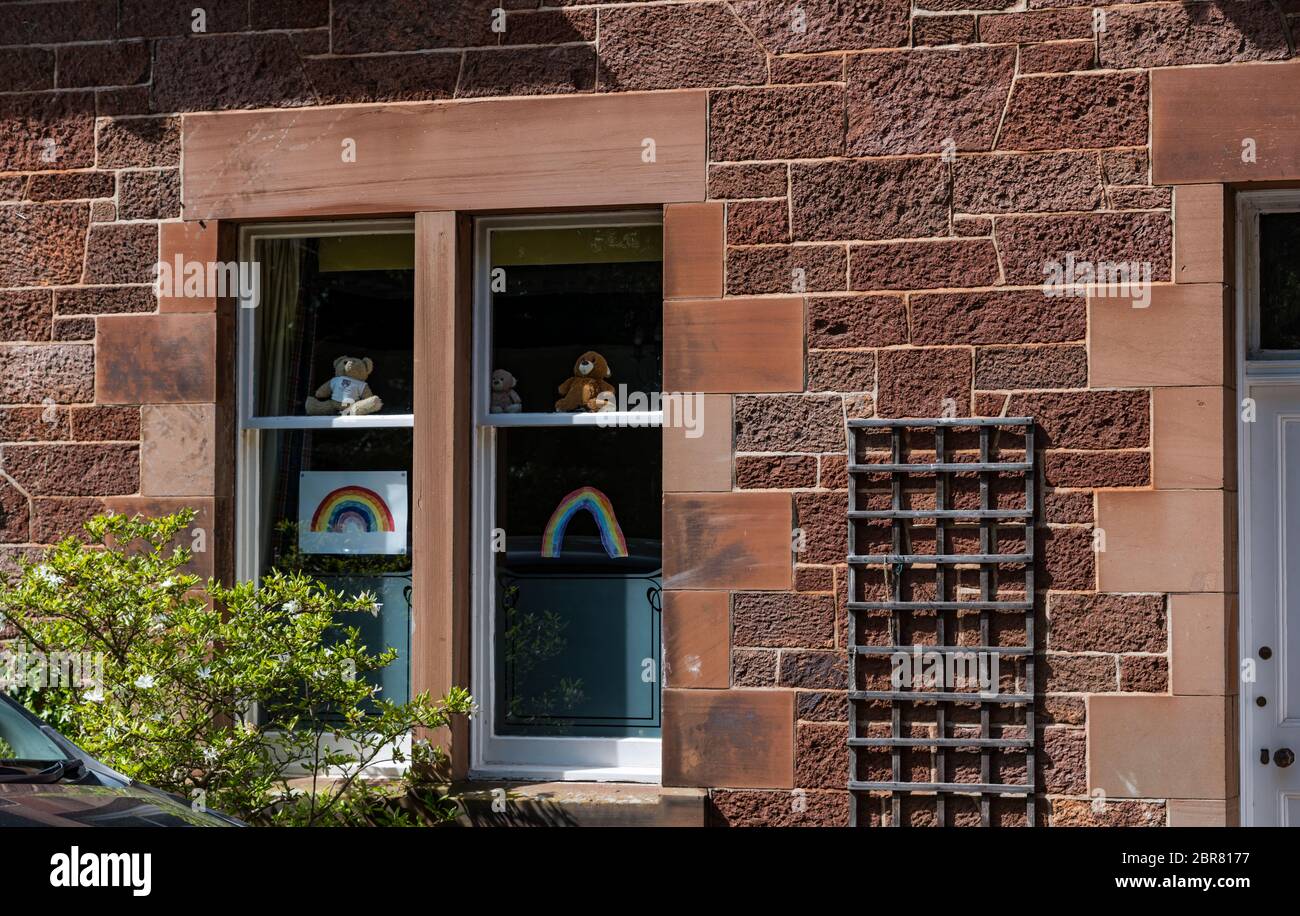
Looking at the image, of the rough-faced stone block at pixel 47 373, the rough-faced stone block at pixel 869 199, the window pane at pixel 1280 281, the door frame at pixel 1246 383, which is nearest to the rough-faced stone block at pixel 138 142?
the rough-faced stone block at pixel 47 373

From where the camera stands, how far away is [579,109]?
6027mm

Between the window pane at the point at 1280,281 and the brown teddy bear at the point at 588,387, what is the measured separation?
2590 mm

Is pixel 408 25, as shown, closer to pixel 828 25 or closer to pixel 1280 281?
pixel 828 25

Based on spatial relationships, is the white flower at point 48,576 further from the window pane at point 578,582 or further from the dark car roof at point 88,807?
the dark car roof at point 88,807

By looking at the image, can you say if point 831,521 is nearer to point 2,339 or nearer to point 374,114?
point 374,114

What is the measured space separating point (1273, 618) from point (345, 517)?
3747mm

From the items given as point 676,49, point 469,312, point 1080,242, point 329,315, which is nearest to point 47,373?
point 329,315

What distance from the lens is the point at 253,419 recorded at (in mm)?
6414

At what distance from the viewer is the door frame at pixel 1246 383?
224 inches

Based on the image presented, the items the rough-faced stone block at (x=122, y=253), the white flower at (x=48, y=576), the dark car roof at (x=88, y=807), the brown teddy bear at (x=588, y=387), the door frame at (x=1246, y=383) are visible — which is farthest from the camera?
the rough-faced stone block at (x=122, y=253)

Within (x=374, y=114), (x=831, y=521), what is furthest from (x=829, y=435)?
(x=374, y=114)

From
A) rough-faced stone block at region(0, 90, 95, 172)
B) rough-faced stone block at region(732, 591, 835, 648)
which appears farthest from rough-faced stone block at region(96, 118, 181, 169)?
rough-faced stone block at region(732, 591, 835, 648)

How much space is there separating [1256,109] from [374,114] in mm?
3436

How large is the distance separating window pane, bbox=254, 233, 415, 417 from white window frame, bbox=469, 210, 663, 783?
348 mm
